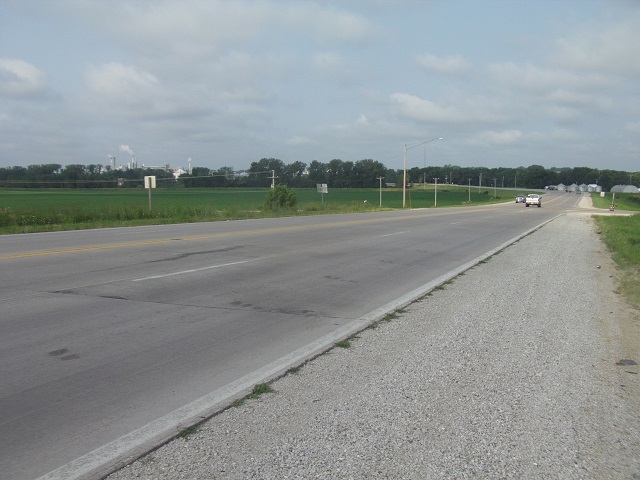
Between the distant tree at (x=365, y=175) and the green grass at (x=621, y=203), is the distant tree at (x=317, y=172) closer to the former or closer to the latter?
the distant tree at (x=365, y=175)

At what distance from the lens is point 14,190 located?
7675cm

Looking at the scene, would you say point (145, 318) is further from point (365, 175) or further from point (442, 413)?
point (365, 175)

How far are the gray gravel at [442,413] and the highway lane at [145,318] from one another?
779mm

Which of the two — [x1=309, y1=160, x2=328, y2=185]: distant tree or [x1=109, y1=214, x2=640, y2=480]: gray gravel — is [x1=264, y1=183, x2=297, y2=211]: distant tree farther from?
[x1=309, y1=160, x2=328, y2=185]: distant tree

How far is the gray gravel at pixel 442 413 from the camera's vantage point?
3855 millimetres

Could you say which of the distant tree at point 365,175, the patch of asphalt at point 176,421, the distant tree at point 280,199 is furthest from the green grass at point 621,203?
the patch of asphalt at point 176,421

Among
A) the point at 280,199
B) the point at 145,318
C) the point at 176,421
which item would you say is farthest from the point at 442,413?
the point at 280,199

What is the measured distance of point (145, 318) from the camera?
798 cm

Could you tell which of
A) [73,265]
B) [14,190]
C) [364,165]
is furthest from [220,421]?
[364,165]

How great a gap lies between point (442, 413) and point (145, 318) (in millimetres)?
4779

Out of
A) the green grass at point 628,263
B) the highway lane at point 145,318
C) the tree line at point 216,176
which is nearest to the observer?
the highway lane at point 145,318

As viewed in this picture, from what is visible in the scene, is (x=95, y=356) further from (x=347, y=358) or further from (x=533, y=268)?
(x=533, y=268)

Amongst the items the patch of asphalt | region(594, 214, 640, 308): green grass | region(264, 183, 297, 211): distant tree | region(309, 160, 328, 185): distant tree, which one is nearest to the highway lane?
the patch of asphalt

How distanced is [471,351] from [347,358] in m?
1.50
